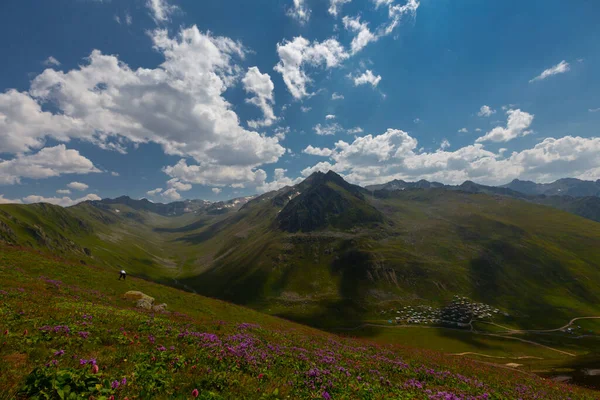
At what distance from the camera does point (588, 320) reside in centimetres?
16125

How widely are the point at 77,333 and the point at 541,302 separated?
897ft

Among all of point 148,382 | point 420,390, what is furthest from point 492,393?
point 148,382

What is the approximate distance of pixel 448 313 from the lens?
16812 centimetres

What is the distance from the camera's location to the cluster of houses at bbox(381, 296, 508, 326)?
6171 inches

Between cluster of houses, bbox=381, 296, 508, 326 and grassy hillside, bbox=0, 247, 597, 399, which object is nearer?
grassy hillside, bbox=0, 247, 597, 399

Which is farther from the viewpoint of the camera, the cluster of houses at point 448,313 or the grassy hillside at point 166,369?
the cluster of houses at point 448,313

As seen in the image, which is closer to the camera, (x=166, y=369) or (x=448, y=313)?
(x=166, y=369)

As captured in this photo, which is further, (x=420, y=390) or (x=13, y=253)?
(x=13, y=253)

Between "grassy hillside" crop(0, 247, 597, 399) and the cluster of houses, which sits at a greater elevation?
"grassy hillside" crop(0, 247, 597, 399)

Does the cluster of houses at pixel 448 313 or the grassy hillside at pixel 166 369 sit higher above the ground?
the grassy hillside at pixel 166 369

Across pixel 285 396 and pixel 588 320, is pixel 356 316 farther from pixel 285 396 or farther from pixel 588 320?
pixel 285 396

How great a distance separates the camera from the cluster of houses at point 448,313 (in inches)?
6171

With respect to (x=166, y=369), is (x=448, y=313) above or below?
below

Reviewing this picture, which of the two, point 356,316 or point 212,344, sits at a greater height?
point 212,344
